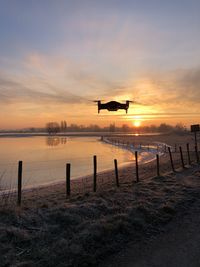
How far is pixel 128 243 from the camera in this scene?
6629 millimetres

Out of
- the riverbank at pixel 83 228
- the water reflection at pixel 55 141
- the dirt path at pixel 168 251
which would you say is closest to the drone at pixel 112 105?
the riverbank at pixel 83 228

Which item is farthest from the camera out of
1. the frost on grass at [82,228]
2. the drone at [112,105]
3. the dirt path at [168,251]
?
the drone at [112,105]

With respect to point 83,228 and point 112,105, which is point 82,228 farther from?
point 112,105

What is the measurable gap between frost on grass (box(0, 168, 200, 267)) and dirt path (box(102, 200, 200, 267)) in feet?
1.02

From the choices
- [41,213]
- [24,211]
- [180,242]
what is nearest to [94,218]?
[41,213]

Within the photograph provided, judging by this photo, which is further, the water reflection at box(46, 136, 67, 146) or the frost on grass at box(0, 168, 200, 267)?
the water reflection at box(46, 136, 67, 146)

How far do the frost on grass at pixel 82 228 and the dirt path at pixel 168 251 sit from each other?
1.02 ft

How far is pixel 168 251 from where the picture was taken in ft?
19.9

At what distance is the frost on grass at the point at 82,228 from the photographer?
5.83m

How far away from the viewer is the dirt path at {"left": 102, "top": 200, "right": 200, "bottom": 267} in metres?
5.55

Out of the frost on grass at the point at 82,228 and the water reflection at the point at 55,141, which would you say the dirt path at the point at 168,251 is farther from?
the water reflection at the point at 55,141

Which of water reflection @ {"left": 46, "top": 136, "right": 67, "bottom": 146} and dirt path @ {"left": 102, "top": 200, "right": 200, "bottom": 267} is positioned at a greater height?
dirt path @ {"left": 102, "top": 200, "right": 200, "bottom": 267}

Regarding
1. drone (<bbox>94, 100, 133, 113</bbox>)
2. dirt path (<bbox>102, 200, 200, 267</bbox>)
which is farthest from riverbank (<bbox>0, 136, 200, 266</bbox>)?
drone (<bbox>94, 100, 133, 113</bbox>)

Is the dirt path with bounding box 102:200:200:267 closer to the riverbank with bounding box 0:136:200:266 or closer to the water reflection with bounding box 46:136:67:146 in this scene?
the riverbank with bounding box 0:136:200:266
